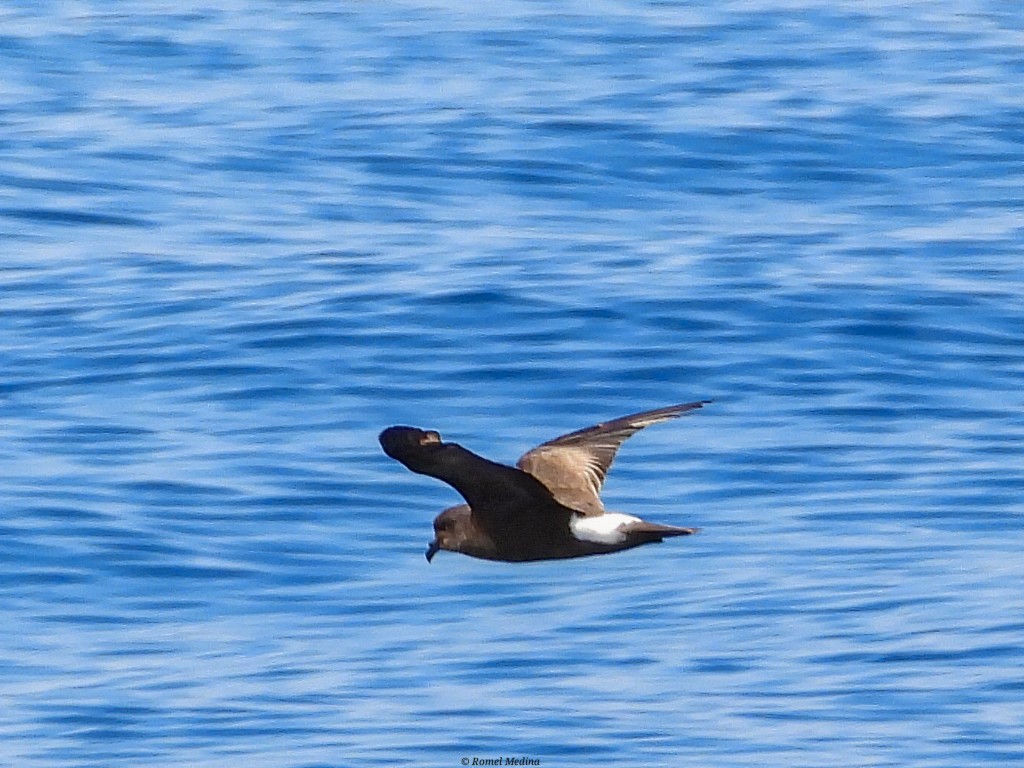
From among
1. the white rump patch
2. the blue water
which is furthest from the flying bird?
the blue water

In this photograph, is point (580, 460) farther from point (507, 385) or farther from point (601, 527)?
point (507, 385)

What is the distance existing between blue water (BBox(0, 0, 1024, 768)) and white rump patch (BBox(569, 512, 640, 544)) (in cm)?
64

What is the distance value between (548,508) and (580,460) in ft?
2.03

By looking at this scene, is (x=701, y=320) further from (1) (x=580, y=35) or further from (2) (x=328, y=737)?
(1) (x=580, y=35)

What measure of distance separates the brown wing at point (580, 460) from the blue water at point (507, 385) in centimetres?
59

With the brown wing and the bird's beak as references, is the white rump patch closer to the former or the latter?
the brown wing

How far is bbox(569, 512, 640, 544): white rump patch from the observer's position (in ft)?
25.9

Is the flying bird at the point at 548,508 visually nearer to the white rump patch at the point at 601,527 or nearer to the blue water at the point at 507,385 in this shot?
the white rump patch at the point at 601,527

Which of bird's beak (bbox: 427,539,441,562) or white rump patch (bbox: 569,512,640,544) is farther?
bird's beak (bbox: 427,539,441,562)

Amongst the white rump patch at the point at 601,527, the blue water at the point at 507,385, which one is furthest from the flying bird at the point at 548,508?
the blue water at the point at 507,385

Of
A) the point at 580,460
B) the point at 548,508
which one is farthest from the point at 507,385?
the point at 548,508

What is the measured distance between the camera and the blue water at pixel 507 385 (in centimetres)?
834

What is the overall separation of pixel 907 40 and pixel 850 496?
1063cm

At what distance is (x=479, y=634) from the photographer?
28.7ft
